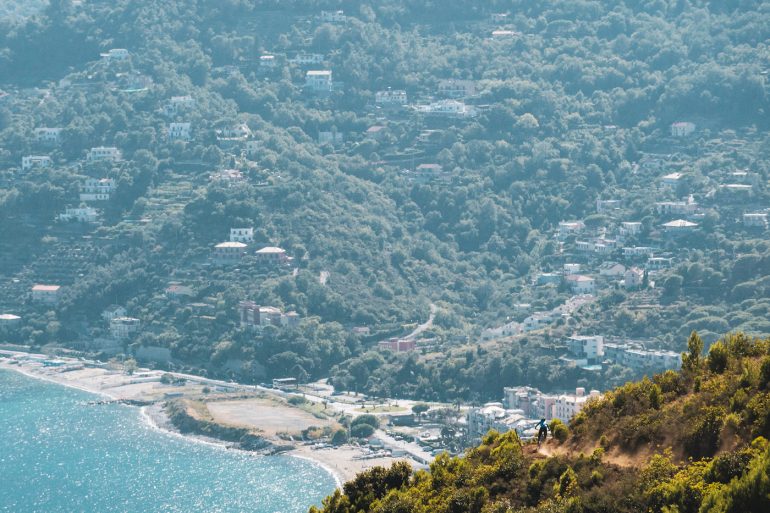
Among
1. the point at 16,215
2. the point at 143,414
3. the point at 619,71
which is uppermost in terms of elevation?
the point at 619,71

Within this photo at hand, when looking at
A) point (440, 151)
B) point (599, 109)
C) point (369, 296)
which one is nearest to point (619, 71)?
point (599, 109)

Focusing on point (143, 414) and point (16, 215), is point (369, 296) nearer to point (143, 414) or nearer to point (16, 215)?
point (143, 414)

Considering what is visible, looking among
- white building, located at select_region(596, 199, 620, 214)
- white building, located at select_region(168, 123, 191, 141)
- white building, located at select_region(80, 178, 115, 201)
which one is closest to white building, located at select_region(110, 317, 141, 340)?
white building, located at select_region(80, 178, 115, 201)

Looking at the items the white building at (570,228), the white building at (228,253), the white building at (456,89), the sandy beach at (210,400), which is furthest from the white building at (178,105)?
the white building at (570,228)

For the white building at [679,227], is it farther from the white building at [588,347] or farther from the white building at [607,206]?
the white building at [588,347]

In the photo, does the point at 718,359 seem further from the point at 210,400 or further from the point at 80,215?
the point at 80,215

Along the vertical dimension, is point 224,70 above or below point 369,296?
above
